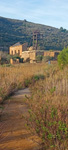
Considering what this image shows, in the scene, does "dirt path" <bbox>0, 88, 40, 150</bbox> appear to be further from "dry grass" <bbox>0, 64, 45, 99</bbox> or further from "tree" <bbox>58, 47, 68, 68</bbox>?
"tree" <bbox>58, 47, 68, 68</bbox>

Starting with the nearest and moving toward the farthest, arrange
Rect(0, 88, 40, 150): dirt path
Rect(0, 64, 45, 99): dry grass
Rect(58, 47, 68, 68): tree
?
Rect(0, 88, 40, 150): dirt path → Rect(0, 64, 45, 99): dry grass → Rect(58, 47, 68, 68): tree

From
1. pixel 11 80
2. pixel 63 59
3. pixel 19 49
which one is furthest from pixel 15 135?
pixel 19 49

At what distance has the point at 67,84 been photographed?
531 cm

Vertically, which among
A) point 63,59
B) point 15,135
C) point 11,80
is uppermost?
point 63,59

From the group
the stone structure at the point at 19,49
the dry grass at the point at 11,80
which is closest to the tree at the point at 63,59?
the dry grass at the point at 11,80

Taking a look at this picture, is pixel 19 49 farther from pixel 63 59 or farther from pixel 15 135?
pixel 15 135

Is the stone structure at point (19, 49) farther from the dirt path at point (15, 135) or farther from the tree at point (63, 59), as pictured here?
the dirt path at point (15, 135)

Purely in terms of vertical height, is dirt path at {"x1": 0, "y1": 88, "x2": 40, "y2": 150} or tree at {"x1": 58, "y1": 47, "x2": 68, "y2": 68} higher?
tree at {"x1": 58, "y1": 47, "x2": 68, "y2": 68}

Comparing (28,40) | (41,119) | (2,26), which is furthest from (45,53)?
(2,26)

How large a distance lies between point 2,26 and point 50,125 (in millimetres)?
45749

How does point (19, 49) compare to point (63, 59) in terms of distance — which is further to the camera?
point (19, 49)

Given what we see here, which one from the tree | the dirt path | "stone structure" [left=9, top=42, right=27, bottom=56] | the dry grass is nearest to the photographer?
the dirt path

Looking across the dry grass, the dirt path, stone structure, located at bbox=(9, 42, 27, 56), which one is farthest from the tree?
stone structure, located at bbox=(9, 42, 27, 56)

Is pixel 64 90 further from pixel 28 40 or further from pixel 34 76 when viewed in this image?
pixel 28 40
